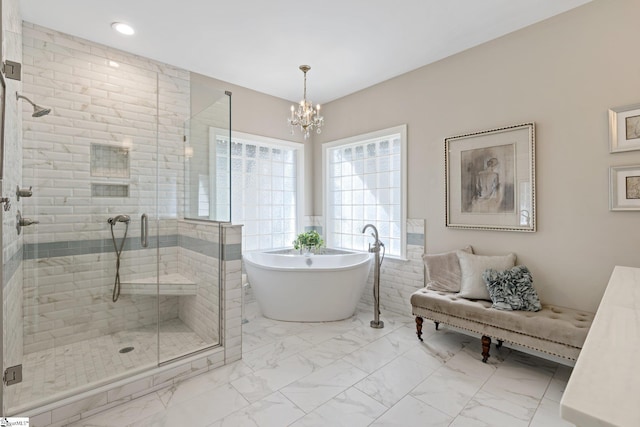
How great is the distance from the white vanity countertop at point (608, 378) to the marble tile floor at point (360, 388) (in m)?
1.31

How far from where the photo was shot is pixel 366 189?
420 cm

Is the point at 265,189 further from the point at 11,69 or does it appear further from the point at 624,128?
the point at 624,128

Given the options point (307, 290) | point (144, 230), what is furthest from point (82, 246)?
point (307, 290)

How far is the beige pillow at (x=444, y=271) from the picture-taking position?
296 centimetres

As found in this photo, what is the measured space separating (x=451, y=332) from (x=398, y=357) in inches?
32.9

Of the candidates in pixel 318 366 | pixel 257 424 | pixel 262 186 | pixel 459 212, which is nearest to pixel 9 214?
pixel 257 424

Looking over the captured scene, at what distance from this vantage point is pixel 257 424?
1808mm

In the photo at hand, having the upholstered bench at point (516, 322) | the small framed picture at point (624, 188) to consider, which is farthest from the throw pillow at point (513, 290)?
the small framed picture at point (624, 188)

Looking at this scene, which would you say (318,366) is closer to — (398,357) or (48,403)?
(398,357)

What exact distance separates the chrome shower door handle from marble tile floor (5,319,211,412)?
78 centimetres

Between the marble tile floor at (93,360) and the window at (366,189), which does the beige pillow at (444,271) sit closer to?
the window at (366,189)

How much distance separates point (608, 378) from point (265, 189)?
414 cm

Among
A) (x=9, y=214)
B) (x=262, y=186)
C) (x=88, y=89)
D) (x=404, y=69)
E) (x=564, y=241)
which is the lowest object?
(x=564, y=241)

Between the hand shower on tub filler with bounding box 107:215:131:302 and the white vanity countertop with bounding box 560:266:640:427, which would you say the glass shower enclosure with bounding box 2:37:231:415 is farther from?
the white vanity countertop with bounding box 560:266:640:427
